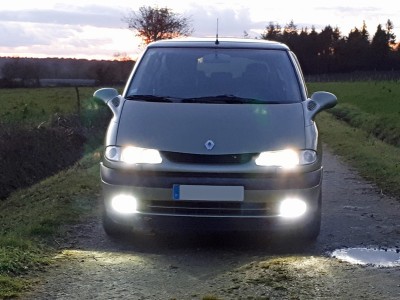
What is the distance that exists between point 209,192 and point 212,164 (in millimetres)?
225

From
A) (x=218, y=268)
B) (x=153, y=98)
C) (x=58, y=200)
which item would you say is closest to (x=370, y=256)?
(x=218, y=268)

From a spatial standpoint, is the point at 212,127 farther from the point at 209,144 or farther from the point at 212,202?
the point at 212,202

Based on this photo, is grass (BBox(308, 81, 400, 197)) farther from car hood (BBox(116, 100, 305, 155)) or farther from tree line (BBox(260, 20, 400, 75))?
tree line (BBox(260, 20, 400, 75))

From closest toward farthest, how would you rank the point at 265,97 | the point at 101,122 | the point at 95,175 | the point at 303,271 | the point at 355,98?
1. the point at 303,271
2. the point at 265,97
3. the point at 95,175
4. the point at 101,122
5. the point at 355,98

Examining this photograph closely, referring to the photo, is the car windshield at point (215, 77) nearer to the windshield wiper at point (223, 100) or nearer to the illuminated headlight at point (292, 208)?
the windshield wiper at point (223, 100)

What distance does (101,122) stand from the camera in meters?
20.9

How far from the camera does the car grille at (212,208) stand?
547 centimetres

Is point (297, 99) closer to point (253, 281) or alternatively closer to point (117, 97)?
point (117, 97)

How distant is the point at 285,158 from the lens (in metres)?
5.55

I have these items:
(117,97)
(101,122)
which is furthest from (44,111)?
(117,97)

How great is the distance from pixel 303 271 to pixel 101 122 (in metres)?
16.5

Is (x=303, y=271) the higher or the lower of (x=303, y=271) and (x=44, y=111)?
the higher

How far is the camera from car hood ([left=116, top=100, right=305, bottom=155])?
5.55m

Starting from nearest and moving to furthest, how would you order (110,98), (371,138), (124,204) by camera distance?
1. (124,204)
2. (110,98)
3. (371,138)
